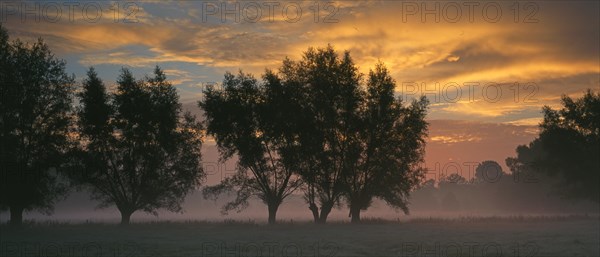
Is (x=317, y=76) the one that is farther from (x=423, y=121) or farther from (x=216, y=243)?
(x=216, y=243)

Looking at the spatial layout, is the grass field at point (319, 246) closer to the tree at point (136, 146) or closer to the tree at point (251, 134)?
the tree at point (136, 146)

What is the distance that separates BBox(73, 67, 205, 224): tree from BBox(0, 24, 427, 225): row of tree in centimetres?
10

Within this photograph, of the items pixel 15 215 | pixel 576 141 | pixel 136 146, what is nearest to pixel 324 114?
pixel 136 146

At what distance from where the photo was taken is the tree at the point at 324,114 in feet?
174

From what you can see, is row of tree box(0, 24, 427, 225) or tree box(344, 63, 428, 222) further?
tree box(344, 63, 428, 222)

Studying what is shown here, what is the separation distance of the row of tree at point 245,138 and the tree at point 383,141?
11 centimetres

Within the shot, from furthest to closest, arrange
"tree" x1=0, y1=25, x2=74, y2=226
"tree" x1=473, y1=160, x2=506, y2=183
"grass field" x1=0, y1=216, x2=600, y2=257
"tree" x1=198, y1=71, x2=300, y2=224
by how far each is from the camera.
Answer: "tree" x1=473, y1=160, x2=506, y2=183, "tree" x1=198, y1=71, x2=300, y2=224, "tree" x1=0, y1=25, x2=74, y2=226, "grass field" x1=0, y1=216, x2=600, y2=257

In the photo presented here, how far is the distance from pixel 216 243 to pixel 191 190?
19.8 m

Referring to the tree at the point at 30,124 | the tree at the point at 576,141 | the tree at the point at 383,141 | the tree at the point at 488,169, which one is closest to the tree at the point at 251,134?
the tree at the point at 383,141

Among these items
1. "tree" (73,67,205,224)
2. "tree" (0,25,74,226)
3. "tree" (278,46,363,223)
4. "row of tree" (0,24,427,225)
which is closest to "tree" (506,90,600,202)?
"row of tree" (0,24,427,225)

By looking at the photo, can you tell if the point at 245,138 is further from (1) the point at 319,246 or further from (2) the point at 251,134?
(1) the point at 319,246

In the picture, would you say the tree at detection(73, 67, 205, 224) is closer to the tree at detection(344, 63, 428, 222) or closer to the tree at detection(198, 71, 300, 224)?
the tree at detection(198, 71, 300, 224)

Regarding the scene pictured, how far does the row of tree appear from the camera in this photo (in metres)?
48.4

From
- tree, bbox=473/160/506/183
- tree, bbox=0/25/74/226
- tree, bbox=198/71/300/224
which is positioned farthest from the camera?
tree, bbox=473/160/506/183
